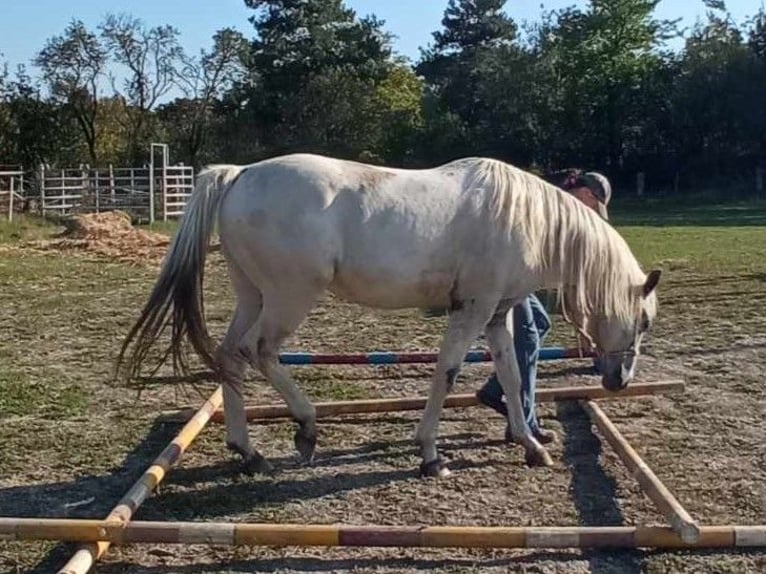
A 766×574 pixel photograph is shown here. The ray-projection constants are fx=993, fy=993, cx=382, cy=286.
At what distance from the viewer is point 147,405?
6.48 m

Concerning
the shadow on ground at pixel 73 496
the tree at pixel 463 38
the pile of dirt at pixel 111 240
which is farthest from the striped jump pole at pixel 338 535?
the tree at pixel 463 38

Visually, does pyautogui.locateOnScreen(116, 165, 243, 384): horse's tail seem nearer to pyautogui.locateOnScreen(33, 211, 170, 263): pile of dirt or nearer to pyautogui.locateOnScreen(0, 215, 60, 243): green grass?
pyautogui.locateOnScreen(33, 211, 170, 263): pile of dirt

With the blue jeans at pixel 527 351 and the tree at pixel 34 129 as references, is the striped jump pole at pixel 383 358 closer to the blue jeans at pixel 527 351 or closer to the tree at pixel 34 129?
the blue jeans at pixel 527 351

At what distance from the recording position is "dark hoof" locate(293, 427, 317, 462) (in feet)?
16.7

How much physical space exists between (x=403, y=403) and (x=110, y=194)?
916 inches

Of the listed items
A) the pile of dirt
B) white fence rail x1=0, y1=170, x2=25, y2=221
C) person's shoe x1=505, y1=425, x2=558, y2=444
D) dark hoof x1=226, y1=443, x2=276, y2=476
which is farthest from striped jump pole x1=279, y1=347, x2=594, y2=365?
white fence rail x1=0, y1=170, x2=25, y2=221

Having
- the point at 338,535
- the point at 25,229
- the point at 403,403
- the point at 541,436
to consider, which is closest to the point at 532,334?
the point at 541,436

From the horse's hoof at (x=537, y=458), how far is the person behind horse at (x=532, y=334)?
0.80ft

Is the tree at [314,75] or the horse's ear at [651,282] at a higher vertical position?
the tree at [314,75]

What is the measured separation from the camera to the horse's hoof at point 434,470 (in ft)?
16.3

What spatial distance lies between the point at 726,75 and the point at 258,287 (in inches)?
A: 1407

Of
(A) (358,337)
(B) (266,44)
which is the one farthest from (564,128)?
(A) (358,337)

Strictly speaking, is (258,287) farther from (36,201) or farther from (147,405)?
(36,201)

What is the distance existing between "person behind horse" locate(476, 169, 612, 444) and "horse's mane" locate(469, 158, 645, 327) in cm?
39
